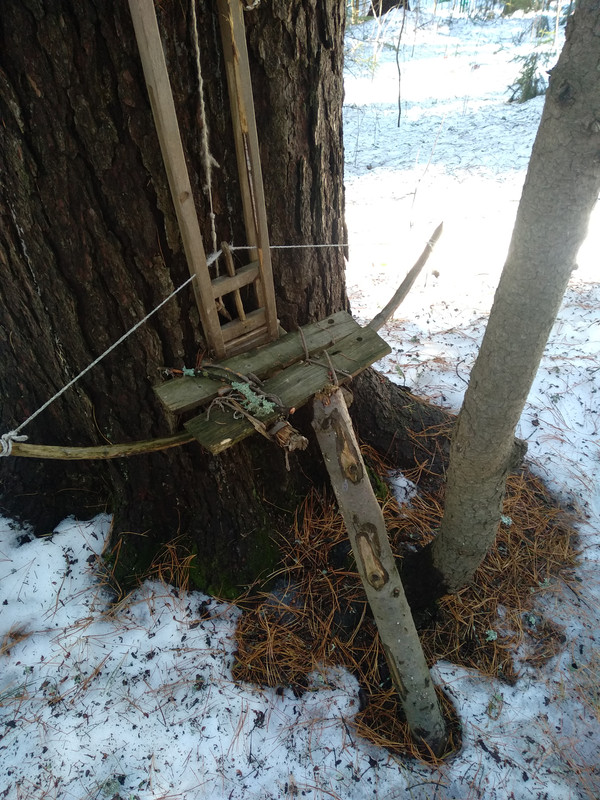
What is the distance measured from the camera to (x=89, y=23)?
1.20m

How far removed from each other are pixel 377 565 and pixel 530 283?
0.99 m

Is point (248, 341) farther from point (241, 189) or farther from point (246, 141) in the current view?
point (246, 141)

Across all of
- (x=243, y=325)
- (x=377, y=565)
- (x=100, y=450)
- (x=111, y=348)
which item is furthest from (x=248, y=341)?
(x=377, y=565)

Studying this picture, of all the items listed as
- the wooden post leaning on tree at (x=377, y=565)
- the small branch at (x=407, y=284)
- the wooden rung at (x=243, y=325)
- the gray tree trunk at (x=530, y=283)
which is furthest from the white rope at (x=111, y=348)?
the gray tree trunk at (x=530, y=283)

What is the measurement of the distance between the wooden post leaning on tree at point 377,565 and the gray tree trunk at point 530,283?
386 mm

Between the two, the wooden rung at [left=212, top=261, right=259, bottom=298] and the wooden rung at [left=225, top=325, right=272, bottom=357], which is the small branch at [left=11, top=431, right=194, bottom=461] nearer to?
the wooden rung at [left=225, top=325, right=272, bottom=357]

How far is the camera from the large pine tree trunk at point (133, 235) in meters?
1.27

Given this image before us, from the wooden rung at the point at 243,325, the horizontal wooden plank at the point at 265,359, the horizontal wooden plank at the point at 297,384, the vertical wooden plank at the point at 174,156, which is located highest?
the vertical wooden plank at the point at 174,156

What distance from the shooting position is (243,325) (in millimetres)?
1674

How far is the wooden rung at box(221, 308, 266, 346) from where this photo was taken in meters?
1.64

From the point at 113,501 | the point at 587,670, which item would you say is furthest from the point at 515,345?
the point at 113,501

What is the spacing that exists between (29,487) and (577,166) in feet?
7.76

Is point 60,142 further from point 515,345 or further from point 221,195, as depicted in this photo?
point 515,345

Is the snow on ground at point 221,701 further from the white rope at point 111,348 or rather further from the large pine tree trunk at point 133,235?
the white rope at point 111,348
